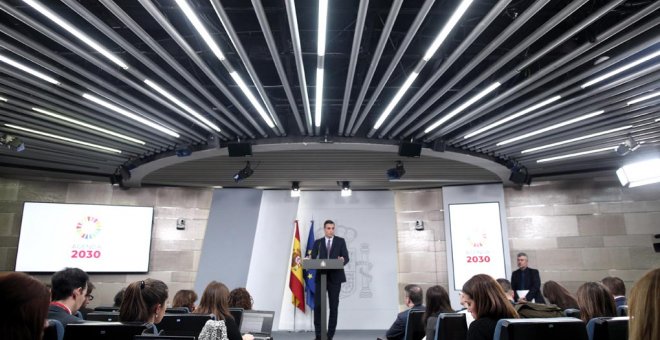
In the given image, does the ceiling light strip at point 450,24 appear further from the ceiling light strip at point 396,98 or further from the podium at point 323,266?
the podium at point 323,266

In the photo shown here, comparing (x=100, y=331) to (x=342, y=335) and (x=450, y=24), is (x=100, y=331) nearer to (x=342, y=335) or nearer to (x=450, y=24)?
(x=450, y=24)

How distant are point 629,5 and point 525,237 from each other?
5.58m

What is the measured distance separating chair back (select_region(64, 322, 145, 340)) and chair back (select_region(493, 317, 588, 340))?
1789mm

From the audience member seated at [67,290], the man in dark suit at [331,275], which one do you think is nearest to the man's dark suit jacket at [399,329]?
the man in dark suit at [331,275]

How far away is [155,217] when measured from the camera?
28.2ft

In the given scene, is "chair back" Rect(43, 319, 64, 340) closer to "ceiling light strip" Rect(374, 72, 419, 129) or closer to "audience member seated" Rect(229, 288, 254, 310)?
"audience member seated" Rect(229, 288, 254, 310)

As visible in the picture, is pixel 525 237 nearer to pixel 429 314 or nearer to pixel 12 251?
pixel 429 314

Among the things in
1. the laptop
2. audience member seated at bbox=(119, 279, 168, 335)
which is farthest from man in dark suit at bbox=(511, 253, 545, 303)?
audience member seated at bbox=(119, 279, 168, 335)

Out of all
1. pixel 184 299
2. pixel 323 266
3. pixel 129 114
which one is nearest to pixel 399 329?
pixel 323 266

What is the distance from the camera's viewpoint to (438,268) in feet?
28.3

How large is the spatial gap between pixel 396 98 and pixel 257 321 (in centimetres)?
271

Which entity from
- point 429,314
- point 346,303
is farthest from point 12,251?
point 429,314

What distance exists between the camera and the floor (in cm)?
741

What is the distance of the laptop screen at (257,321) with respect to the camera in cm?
418
